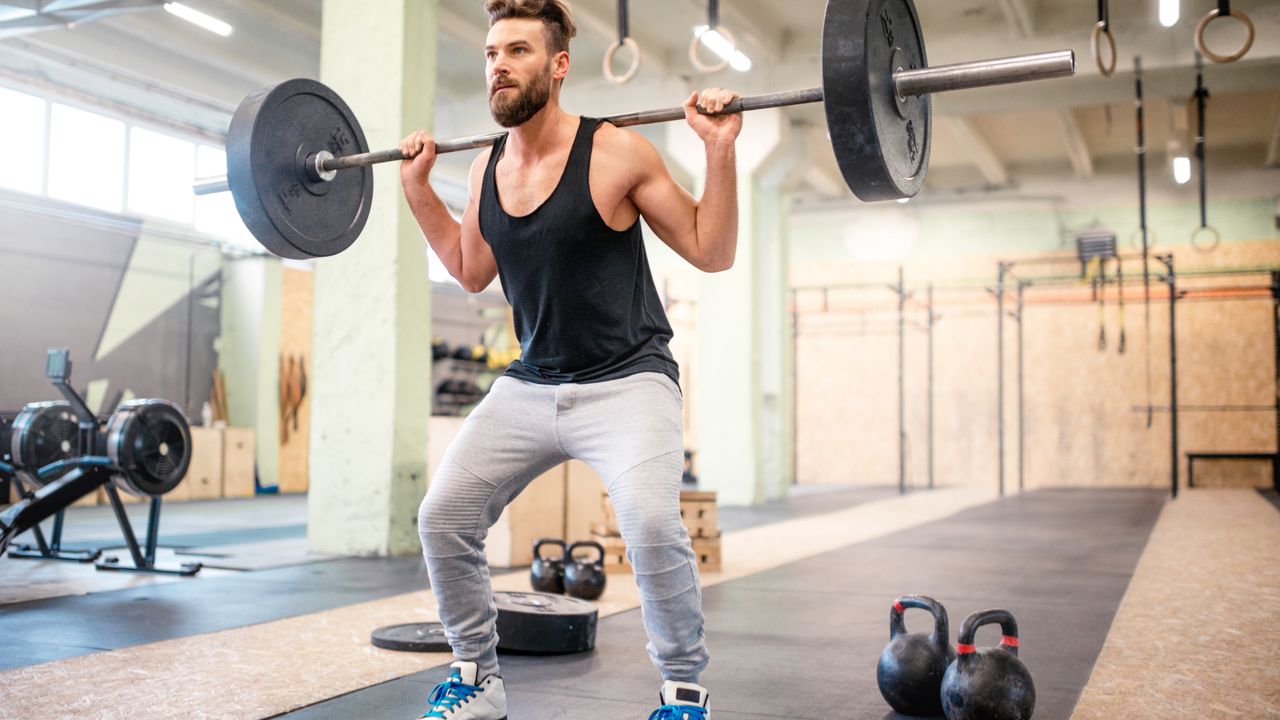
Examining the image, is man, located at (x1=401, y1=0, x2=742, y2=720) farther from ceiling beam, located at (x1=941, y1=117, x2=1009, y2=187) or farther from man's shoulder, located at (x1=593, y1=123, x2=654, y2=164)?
ceiling beam, located at (x1=941, y1=117, x2=1009, y2=187)

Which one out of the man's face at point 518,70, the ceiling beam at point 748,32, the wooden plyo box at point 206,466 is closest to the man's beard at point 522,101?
the man's face at point 518,70

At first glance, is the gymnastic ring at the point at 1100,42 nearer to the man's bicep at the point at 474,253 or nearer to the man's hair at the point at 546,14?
the man's hair at the point at 546,14

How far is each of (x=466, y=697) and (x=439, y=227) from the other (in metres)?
0.88

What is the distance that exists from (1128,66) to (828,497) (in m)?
4.44

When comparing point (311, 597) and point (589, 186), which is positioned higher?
point (589, 186)

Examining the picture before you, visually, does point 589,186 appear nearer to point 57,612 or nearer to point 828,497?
point 57,612

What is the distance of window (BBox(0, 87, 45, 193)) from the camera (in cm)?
784

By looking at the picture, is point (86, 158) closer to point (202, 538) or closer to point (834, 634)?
point (202, 538)

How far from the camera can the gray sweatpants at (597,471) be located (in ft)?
5.41

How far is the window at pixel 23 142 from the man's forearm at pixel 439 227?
721 cm

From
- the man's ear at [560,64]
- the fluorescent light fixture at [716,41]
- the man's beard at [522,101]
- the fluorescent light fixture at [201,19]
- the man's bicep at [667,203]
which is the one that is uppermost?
the fluorescent light fixture at [201,19]

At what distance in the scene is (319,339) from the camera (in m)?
4.99

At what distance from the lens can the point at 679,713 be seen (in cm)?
163

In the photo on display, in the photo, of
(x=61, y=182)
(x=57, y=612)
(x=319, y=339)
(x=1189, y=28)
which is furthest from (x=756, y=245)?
(x=57, y=612)
